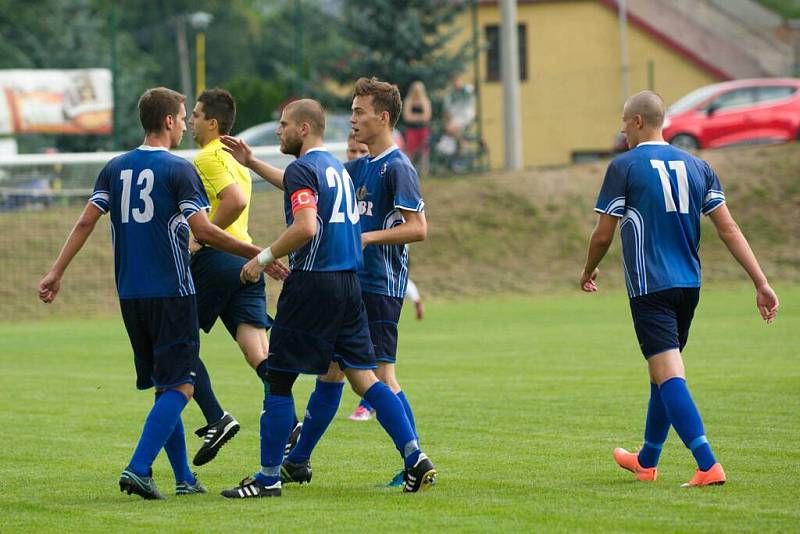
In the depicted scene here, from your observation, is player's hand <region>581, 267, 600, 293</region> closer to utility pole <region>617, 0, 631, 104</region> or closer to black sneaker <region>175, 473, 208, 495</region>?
black sneaker <region>175, 473, 208, 495</region>

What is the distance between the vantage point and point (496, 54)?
46.0 metres

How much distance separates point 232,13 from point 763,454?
7473 centimetres

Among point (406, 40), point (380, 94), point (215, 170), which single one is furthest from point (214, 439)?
point (406, 40)

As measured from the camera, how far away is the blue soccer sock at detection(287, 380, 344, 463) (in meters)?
7.90

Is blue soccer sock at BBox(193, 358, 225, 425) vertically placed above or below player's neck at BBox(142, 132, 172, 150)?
below

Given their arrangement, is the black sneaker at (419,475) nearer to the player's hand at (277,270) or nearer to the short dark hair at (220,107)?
the player's hand at (277,270)

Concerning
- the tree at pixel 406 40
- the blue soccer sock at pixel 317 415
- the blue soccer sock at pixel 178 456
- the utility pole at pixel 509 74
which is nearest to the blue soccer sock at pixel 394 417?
the blue soccer sock at pixel 317 415

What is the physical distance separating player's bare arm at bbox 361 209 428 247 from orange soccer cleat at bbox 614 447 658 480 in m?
1.62

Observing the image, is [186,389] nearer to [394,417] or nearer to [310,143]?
[394,417]

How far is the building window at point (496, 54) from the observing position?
4581 centimetres

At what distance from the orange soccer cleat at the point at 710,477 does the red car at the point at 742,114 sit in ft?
82.2

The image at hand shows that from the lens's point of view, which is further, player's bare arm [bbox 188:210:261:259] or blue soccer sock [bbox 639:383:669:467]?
blue soccer sock [bbox 639:383:669:467]

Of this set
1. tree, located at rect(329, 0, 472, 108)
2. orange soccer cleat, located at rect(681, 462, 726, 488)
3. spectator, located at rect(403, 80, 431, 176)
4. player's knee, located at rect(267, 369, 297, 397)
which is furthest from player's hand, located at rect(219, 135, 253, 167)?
tree, located at rect(329, 0, 472, 108)

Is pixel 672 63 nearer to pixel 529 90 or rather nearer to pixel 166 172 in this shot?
pixel 529 90
